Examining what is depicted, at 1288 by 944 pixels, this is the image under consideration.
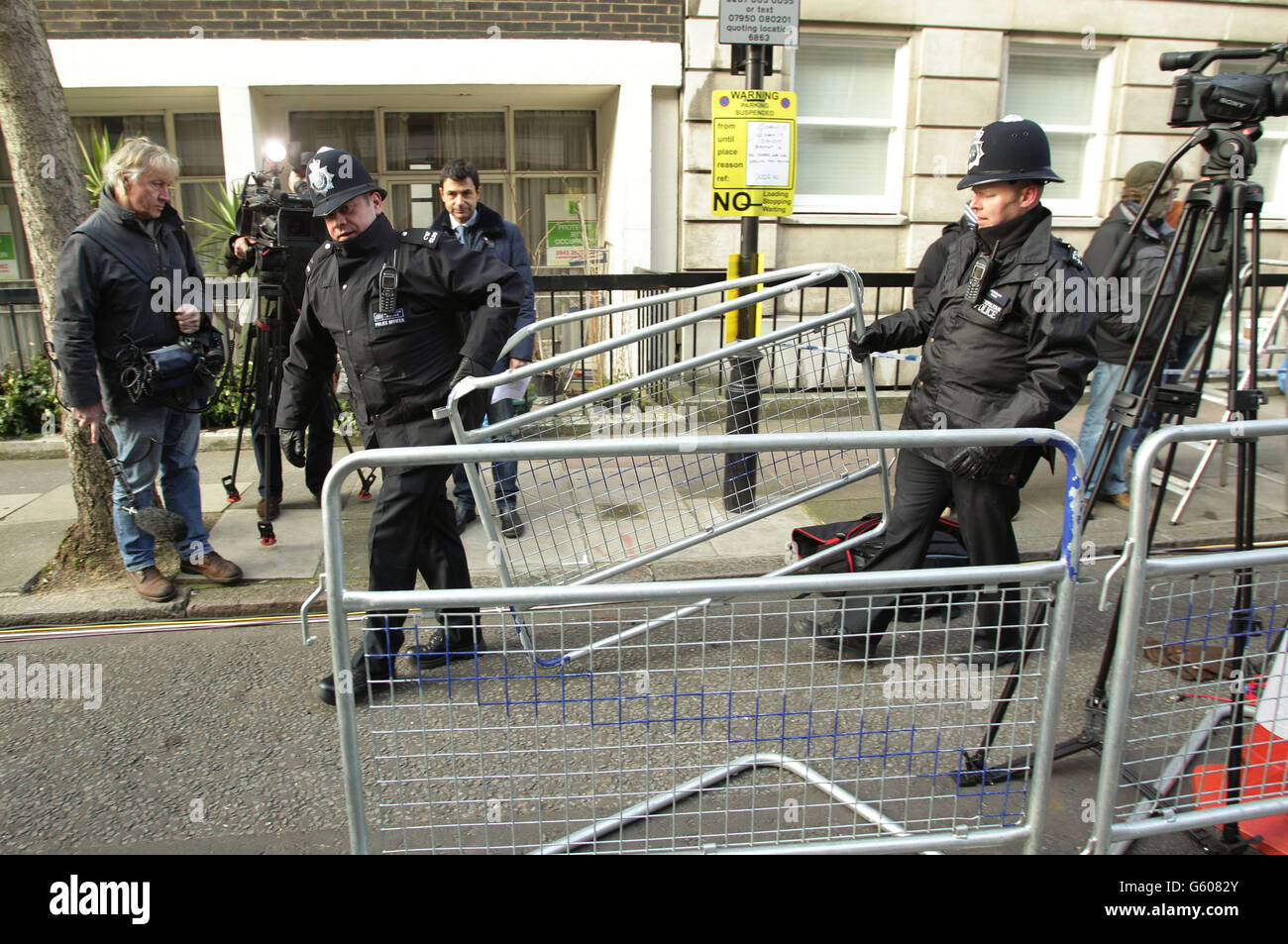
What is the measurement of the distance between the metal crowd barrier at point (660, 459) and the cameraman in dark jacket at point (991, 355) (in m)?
0.34

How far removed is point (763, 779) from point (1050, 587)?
1302 mm

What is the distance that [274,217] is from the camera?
528cm

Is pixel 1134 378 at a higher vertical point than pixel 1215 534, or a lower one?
higher

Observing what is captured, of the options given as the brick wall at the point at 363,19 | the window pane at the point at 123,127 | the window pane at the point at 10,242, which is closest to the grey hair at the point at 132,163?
the brick wall at the point at 363,19

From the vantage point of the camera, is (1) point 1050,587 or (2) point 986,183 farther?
(2) point 986,183

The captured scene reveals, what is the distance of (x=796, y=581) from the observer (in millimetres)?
2129

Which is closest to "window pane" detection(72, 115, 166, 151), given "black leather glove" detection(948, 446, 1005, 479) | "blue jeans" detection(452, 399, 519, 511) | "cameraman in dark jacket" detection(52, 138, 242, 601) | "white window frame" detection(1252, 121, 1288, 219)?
"cameraman in dark jacket" detection(52, 138, 242, 601)

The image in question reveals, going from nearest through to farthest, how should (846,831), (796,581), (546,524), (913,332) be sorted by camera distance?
(796,581), (846,831), (546,524), (913,332)

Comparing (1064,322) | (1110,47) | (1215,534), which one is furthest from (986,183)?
(1110,47)

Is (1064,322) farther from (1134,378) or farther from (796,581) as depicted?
(1134,378)

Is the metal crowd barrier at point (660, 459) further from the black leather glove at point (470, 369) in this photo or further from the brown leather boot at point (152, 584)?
the brown leather boot at point (152, 584)

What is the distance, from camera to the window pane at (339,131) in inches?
387

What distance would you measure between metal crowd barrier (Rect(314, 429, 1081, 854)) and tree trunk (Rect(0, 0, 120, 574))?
6.42ft

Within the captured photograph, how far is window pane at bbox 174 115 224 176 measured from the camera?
9.85 metres
